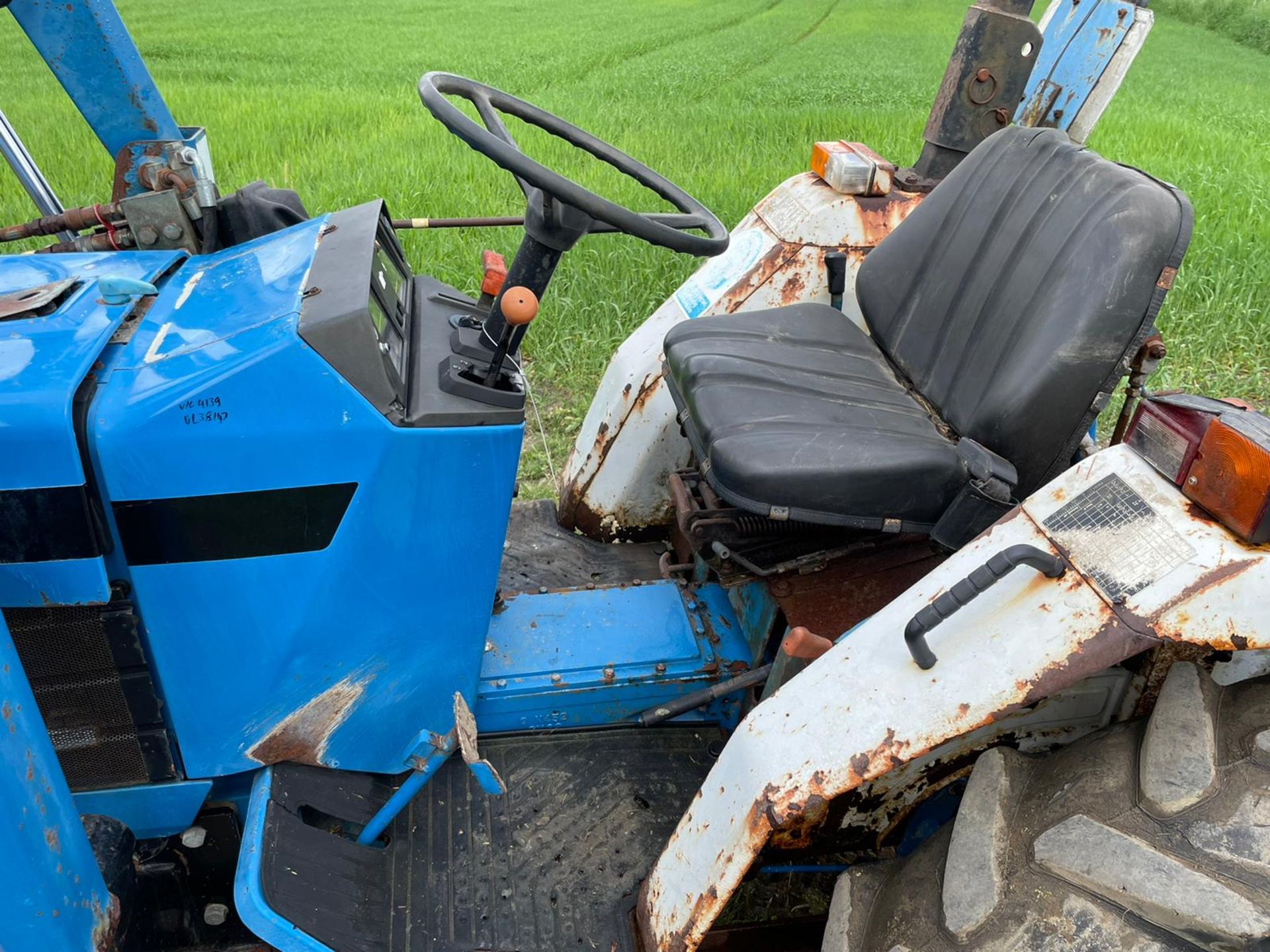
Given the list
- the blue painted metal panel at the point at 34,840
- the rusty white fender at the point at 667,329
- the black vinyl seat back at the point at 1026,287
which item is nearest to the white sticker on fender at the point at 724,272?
the rusty white fender at the point at 667,329

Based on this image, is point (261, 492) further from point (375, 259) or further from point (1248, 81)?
point (1248, 81)

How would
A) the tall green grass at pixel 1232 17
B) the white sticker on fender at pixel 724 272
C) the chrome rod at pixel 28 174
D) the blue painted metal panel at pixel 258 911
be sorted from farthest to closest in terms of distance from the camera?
the tall green grass at pixel 1232 17 → the white sticker on fender at pixel 724 272 → the chrome rod at pixel 28 174 → the blue painted metal panel at pixel 258 911

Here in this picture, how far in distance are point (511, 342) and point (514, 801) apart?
70 centimetres

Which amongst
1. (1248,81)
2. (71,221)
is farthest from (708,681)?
(1248,81)

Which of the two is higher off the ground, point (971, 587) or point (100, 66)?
point (100, 66)

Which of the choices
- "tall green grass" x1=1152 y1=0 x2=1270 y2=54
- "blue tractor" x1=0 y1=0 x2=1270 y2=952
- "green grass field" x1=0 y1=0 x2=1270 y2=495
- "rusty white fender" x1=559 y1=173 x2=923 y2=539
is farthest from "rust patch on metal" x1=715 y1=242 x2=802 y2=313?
"tall green grass" x1=1152 y1=0 x2=1270 y2=54

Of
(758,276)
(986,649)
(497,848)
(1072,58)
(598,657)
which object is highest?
(1072,58)

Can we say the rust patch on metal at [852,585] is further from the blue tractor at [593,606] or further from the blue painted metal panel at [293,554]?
the blue painted metal panel at [293,554]

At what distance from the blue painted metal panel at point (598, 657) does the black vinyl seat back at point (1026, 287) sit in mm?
548

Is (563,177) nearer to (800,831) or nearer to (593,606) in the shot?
(593,606)

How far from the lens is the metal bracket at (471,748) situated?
1294 millimetres

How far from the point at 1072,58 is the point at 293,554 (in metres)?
1.86

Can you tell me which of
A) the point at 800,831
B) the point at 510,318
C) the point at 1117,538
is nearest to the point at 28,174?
the point at 510,318

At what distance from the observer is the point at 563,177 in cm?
130
